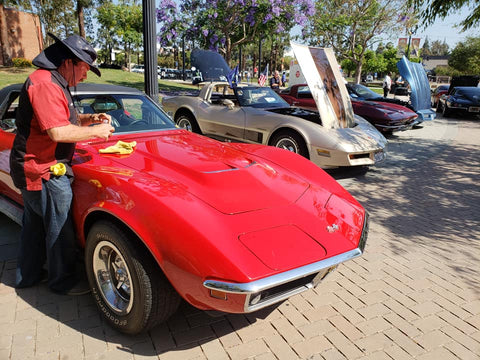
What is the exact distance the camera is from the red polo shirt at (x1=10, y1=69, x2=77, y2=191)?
6.94 ft

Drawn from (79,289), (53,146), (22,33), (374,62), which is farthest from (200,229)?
(374,62)

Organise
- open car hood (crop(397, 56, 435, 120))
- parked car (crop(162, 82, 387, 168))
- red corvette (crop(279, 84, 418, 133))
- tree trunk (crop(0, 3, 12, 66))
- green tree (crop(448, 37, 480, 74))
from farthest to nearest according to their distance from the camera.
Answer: green tree (crop(448, 37, 480, 74)), tree trunk (crop(0, 3, 12, 66)), open car hood (crop(397, 56, 435, 120)), red corvette (crop(279, 84, 418, 133)), parked car (crop(162, 82, 387, 168))

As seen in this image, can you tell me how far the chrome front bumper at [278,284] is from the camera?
68.9 inches

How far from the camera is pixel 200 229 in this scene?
75.7 inches

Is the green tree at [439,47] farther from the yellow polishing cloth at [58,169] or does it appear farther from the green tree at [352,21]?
the yellow polishing cloth at [58,169]

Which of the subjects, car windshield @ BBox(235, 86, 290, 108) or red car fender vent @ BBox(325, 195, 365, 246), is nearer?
red car fender vent @ BBox(325, 195, 365, 246)

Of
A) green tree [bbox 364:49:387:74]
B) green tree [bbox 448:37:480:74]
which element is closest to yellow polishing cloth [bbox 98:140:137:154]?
green tree [bbox 448:37:480:74]

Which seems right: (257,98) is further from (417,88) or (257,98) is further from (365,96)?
(417,88)

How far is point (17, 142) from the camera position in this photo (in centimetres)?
235

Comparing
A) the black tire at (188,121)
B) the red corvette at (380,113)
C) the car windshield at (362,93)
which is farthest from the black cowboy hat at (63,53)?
the car windshield at (362,93)

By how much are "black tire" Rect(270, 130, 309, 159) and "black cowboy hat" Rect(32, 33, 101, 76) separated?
4.21m

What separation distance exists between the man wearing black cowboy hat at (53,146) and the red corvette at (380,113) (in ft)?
25.4

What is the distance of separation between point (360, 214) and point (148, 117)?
2303mm

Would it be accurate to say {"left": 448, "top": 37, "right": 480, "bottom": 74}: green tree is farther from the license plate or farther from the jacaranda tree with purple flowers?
the license plate
